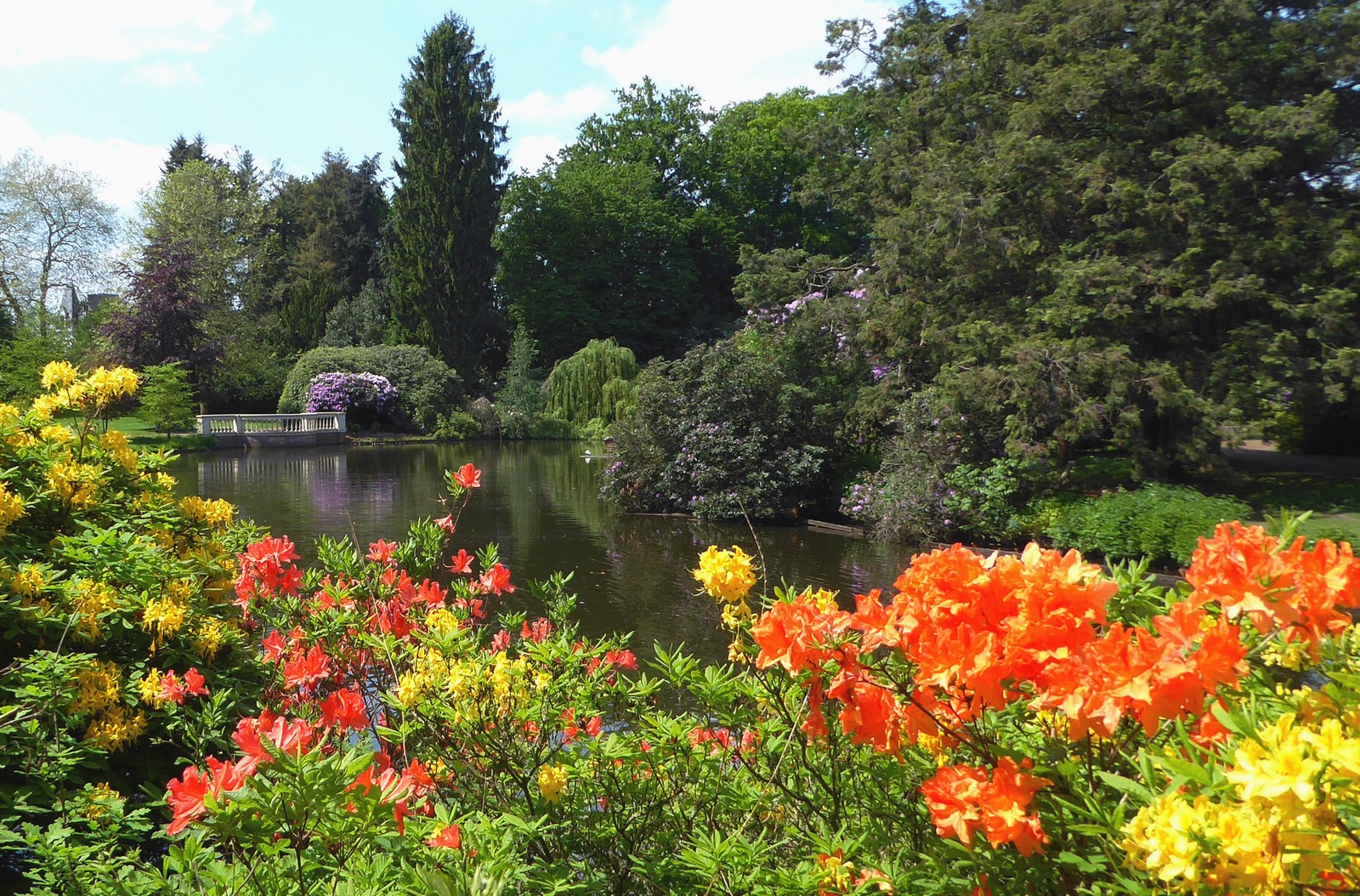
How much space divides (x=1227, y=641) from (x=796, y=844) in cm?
103

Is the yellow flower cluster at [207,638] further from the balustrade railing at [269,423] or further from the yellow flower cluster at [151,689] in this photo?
the balustrade railing at [269,423]

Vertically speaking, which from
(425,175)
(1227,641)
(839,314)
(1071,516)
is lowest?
(1071,516)

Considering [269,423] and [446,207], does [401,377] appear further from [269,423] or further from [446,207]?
[446,207]

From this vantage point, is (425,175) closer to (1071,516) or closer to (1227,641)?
(1071,516)

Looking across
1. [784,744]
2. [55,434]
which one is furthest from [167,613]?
[784,744]

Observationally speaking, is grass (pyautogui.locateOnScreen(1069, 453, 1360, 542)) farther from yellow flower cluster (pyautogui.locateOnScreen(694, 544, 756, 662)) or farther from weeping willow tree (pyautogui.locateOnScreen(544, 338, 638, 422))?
weeping willow tree (pyautogui.locateOnScreen(544, 338, 638, 422))

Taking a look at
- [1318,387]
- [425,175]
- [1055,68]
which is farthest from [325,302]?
[1318,387]

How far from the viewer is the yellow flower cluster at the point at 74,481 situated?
270 centimetres

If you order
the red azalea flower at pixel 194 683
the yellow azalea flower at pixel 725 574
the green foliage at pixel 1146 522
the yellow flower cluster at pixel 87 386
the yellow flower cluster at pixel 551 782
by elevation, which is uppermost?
the yellow flower cluster at pixel 87 386

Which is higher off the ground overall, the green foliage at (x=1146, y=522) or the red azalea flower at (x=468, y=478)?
the red azalea flower at (x=468, y=478)

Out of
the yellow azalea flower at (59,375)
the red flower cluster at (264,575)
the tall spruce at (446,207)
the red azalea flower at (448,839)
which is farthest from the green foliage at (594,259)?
the red azalea flower at (448,839)

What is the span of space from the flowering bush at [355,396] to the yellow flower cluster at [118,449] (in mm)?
26003

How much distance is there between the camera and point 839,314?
13.0 m

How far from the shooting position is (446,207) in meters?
32.3
